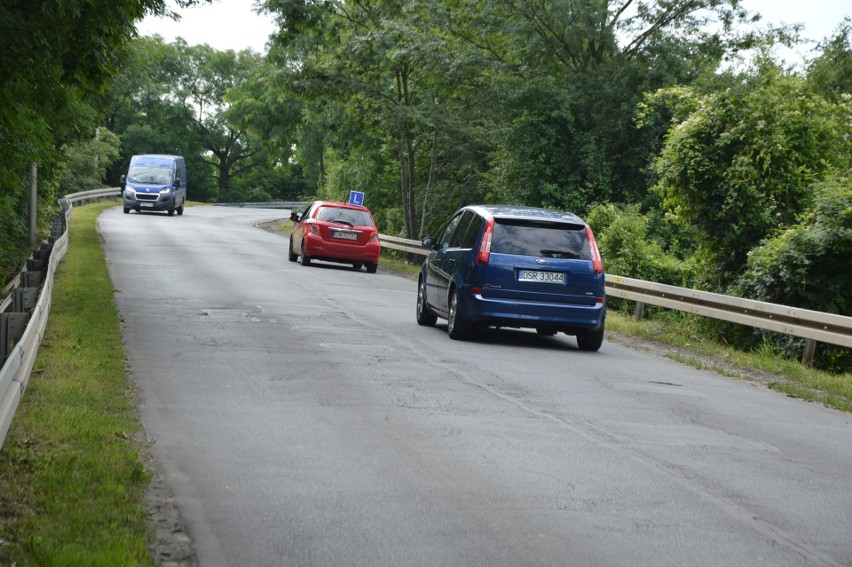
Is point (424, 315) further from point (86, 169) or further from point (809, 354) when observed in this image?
point (86, 169)

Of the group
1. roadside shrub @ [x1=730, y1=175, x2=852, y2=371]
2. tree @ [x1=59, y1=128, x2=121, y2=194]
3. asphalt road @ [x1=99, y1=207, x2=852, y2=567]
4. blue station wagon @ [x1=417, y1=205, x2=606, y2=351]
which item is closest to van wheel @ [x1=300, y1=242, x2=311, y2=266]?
roadside shrub @ [x1=730, y1=175, x2=852, y2=371]

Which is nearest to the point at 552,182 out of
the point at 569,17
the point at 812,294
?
the point at 569,17

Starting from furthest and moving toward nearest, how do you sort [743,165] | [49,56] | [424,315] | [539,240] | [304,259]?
[304,259] < [743,165] < [424,315] < [539,240] < [49,56]

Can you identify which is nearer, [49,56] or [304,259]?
[49,56]

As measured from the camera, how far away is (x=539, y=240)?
14.5m

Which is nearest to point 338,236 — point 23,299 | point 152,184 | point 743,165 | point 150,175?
point 743,165

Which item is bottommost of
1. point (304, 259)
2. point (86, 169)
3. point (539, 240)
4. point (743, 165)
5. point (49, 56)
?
point (304, 259)

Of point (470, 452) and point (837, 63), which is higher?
point (837, 63)

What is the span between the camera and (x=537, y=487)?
21.9 ft

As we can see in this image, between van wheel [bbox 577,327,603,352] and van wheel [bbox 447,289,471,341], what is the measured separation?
55.8 inches

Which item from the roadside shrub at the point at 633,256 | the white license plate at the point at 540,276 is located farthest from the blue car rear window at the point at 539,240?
the roadside shrub at the point at 633,256

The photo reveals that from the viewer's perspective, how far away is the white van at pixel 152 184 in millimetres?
52594

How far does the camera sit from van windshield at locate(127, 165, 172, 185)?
2090 inches

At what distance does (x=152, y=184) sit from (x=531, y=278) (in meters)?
41.3
